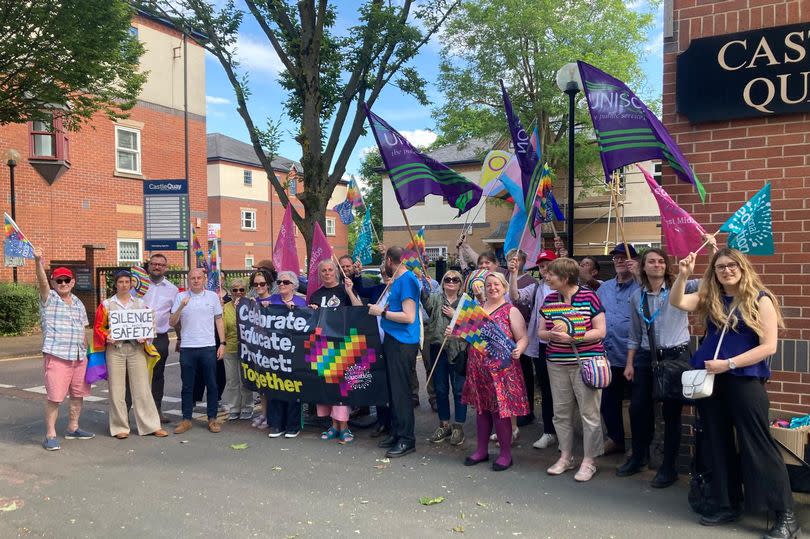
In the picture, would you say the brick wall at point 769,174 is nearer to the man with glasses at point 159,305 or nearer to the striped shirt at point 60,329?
the man with glasses at point 159,305

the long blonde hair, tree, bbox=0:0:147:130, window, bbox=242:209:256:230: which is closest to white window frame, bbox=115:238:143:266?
tree, bbox=0:0:147:130

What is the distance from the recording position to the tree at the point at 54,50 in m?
12.2

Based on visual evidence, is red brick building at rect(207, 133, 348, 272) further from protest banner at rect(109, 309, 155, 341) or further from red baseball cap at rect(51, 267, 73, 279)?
red baseball cap at rect(51, 267, 73, 279)

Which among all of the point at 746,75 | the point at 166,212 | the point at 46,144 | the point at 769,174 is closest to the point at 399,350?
the point at 769,174

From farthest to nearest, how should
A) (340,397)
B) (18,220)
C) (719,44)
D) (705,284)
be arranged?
(18,220) → (340,397) → (719,44) → (705,284)

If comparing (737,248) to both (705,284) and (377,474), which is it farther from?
(377,474)

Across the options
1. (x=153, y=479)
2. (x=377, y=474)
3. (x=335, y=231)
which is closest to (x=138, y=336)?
(x=153, y=479)

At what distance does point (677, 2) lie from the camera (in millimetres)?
5301

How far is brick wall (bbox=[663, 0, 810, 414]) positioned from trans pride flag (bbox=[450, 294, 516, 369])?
77.1 inches

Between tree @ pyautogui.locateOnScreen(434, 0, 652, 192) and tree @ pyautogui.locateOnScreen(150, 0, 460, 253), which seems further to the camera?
tree @ pyautogui.locateOnScreen(434, 0, 652, 192)

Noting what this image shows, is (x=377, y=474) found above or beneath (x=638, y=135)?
beneath

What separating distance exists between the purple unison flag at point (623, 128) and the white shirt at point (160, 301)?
5.18m

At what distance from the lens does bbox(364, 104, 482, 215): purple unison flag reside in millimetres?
6992

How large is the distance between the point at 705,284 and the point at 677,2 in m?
2.60
